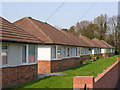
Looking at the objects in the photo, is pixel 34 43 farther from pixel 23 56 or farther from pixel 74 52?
pixel 74 52

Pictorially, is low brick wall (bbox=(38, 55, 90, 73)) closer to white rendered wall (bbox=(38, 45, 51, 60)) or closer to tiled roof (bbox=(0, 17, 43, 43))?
white rendered wall (bbox=(38, 45, 51, 60))

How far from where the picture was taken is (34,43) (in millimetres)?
13180

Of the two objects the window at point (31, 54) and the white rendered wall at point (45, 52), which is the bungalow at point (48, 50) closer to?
the white rendered wall at point (45, 52)

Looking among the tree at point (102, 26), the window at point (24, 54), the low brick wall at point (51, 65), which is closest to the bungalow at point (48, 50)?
the low brick wall at point (51, 65)

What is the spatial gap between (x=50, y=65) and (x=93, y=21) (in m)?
64.7

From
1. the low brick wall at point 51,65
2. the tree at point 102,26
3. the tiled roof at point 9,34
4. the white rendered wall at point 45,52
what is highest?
the tree at point 102,26

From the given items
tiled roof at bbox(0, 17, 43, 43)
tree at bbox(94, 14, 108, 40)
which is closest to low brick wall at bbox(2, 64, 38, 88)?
tiled roof at bbox(0, 17, 43, 43)

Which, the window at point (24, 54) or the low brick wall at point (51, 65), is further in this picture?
the low brick wall at point (51, 65)

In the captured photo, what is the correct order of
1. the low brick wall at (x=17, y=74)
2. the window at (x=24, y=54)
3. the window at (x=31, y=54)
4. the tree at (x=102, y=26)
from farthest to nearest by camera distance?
the tree at (x=102, y=26), the window at (x=31, y=54), the window at (x=24, y=54), the low brick wall at (x=17, y=74)

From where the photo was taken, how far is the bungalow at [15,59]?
34.0ft

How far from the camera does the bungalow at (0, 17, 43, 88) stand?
10.4m

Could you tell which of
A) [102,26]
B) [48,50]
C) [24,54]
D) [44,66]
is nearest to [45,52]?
[48,50]

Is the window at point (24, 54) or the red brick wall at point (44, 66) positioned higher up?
the window at point (24, 54)

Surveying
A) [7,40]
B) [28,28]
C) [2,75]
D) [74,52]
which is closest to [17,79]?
A: [2,75]
